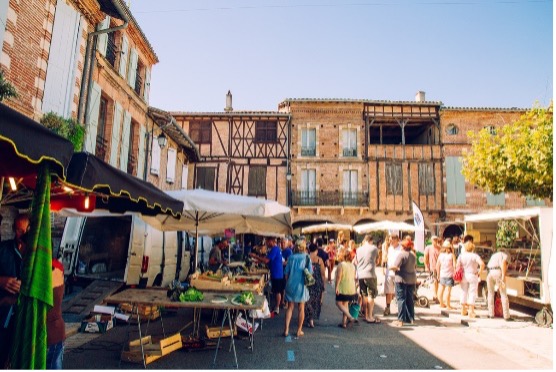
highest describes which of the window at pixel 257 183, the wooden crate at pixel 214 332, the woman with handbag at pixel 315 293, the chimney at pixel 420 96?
the chimney at pixel 420 96

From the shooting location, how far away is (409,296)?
25.1 feet

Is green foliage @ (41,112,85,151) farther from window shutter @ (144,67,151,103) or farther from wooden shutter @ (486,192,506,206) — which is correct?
wooden shutter @ (486,192,506,206)

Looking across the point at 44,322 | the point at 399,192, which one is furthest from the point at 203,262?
the point at 399,192

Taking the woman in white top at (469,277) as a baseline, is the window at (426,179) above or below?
above

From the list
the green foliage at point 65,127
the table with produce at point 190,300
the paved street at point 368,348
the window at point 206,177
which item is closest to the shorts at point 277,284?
the paved street at point 368,348

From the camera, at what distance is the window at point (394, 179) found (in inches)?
966

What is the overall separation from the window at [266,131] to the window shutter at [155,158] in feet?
33.4

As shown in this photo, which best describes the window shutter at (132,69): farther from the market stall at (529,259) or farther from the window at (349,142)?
the window at (349,142)

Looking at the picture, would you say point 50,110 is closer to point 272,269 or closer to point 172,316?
point 172,316

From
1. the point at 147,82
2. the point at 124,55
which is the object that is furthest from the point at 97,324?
the point at 147,82

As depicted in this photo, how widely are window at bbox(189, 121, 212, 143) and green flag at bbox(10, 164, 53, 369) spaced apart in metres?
22.7

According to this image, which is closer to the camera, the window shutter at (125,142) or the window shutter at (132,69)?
the window shutter at (125,142)

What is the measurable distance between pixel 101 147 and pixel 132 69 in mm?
3642

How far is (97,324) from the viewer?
6238 mm
